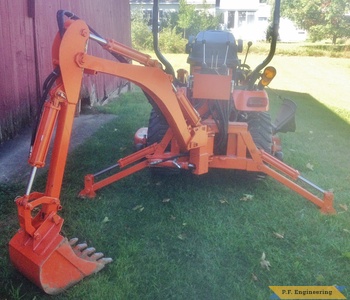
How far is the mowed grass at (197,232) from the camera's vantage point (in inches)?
119

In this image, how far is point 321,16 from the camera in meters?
28.3

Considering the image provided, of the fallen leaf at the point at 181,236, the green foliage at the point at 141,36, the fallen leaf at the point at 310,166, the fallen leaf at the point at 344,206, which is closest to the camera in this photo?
the fallen leaf at the point at 181,236

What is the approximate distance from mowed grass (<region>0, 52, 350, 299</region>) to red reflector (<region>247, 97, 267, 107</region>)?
0.79 meters

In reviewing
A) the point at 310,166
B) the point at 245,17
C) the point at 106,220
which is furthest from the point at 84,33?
the point at 245,17

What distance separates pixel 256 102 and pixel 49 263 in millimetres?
2524

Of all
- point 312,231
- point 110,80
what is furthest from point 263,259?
point 110,80

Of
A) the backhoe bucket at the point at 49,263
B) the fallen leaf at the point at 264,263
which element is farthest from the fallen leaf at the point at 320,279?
the backhoe bucket at the point at 49,263

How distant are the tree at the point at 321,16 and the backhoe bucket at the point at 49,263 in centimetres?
2618

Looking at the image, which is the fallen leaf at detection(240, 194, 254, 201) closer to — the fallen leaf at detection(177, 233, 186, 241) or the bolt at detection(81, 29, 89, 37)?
the fallen leaf at detection(177, 233, 186, 241)

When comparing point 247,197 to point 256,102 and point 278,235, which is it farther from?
point 256,102

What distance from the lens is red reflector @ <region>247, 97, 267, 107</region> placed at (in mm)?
4324

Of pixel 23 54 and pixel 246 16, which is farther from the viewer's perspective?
pixel 246 16

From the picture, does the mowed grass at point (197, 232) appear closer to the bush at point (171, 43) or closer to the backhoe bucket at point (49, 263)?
the backhoe bucket at point (49, 263)

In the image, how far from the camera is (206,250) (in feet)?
11.4
